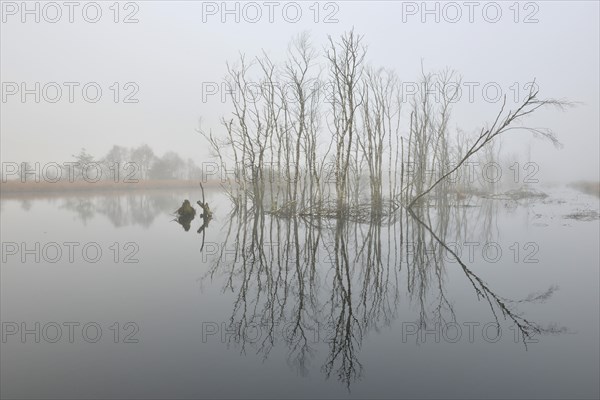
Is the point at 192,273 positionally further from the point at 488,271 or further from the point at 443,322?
the point at 488,271

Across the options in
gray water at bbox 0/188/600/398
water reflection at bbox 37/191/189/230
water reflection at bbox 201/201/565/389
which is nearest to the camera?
gray water at bbox 0/188/600/398

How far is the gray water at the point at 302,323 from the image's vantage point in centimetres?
270

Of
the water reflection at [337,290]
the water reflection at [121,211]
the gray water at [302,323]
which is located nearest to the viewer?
the gray water at [302,323]

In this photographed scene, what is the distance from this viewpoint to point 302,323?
12.7 feet

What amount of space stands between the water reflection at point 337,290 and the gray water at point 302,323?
0.09 feet

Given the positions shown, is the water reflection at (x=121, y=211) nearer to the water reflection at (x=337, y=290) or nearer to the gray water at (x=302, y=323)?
the gray water at (x=302, y=323)

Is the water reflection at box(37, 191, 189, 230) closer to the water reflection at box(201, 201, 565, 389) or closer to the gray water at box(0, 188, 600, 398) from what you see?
the gray water at box(0, 188, 600, 398)

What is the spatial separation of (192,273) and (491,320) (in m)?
4.64

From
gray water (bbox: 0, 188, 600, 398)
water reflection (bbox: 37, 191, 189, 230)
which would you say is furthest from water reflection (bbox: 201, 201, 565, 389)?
water reflection (bbox: 37, 191, 189, 230)

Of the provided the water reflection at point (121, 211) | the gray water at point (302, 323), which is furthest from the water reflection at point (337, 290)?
the water reflection at point (121, 211)

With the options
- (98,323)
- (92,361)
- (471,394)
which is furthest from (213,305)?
(471,394)

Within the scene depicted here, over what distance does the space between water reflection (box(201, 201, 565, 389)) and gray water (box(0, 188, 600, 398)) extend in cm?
3

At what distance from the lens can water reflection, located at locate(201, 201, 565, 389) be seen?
11.4 feet

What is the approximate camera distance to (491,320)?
12.9 ft
